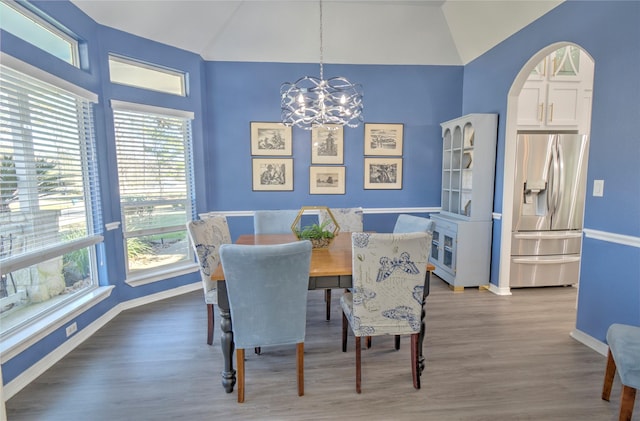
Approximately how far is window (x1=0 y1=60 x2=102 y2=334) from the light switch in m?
4.14

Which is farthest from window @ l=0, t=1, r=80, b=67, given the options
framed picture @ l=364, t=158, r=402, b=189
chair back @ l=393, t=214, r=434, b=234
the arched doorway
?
the arched doorway

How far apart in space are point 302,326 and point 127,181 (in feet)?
8.57

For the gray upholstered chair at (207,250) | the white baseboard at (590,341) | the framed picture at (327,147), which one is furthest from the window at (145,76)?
the white baseboard at (590,341)

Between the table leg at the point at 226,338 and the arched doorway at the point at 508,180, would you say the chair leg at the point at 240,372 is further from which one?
the arched doorway at the point at 508,180

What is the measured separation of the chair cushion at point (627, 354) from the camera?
161 centimetres

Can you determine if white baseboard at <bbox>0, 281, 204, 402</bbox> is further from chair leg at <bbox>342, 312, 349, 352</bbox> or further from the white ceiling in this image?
the white ceiling

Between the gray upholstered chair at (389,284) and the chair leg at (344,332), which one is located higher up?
the gray upholstered chair at (389,284)

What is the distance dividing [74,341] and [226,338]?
1579 mm

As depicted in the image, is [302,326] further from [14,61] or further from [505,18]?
[505,18]

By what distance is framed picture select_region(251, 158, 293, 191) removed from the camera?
436 cm

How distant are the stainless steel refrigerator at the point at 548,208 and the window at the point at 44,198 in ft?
14.3

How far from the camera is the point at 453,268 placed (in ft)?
12.4

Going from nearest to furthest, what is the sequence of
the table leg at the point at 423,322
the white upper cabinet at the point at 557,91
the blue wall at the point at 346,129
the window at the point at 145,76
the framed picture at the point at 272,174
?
the table leg at the point at 423,322 → the window at the point at 145,76 → the white upper cabinet at the point at 557,91 → the blue wall at the point at 346,129 → the framed picture at the point at 272,174

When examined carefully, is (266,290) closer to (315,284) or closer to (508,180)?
(315,284)
